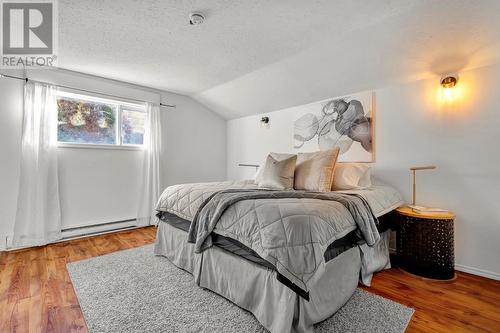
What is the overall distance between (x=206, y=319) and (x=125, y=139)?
3.09 m

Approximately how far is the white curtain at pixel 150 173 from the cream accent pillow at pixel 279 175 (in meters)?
2.09

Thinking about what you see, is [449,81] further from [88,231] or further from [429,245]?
[88,231]

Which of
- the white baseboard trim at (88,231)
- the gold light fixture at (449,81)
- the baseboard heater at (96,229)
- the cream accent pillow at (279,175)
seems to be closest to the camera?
the gold light fixture at (449,81)

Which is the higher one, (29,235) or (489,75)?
(489,75)

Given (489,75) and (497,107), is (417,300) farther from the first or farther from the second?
(489,75)

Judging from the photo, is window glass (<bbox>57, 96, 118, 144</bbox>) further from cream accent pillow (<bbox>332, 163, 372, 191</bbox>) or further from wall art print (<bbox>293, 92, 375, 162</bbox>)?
cream accent pillow (<bbox>332, 163, 372, 191</bbox>)

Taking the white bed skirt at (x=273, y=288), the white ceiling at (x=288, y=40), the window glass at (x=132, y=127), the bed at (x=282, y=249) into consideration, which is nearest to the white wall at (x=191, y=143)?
the window glass at (x=132, y=127)

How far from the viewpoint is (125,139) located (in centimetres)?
366

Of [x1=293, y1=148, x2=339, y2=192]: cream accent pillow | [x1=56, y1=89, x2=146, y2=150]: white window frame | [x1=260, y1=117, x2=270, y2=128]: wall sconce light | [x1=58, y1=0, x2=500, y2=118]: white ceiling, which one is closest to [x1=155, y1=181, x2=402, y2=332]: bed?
[x1=293, y1=148, x2=339, y2=192]: cream accent pillow

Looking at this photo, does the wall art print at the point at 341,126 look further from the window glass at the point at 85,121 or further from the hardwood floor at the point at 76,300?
the window glass at the point at 85,121

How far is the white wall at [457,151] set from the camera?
207cm

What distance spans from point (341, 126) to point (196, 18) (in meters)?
2.12

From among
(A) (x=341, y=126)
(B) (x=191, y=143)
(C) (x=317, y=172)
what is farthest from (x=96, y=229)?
(A) (x=341, y=126)

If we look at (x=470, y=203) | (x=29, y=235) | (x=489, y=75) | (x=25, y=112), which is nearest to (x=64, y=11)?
(x=25, y=112)
